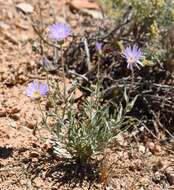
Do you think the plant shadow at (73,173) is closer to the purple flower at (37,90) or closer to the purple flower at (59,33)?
the purple flower at (37,90)

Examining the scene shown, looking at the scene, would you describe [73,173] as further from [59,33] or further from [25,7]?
[25,7]

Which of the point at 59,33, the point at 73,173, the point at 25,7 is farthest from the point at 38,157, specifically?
the point at 25,7

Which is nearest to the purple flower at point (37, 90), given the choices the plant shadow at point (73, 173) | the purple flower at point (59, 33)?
the purple flower at point (59, 33)

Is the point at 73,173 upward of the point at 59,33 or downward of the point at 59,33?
downward

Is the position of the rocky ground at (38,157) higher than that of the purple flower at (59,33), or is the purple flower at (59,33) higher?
the purple flower at (59,33)

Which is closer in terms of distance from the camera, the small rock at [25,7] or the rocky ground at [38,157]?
the rocky ground at [38,157]

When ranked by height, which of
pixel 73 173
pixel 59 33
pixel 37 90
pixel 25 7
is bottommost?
pixel 73 173

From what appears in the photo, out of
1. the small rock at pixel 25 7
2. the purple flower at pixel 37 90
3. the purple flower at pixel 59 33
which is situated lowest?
the purple flower at pixel 37 90

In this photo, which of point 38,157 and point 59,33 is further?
point 38,157

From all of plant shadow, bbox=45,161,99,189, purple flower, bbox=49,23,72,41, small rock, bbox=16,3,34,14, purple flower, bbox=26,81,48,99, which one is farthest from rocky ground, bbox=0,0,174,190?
purple flower, bbox=49,23,72,41
